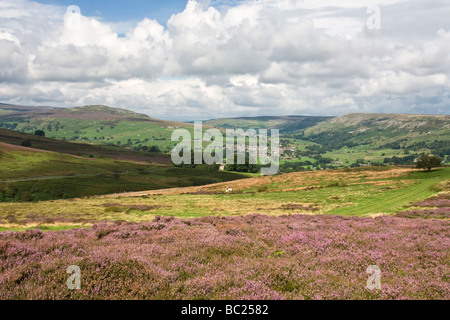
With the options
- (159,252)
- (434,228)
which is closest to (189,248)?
(159,252)

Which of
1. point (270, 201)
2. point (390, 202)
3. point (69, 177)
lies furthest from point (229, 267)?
point (69, 177)

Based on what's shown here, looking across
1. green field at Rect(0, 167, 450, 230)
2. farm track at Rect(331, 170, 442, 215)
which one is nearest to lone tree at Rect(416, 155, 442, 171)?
green field at Rect(0, 167, 450, 230)

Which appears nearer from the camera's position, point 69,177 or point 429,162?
point 429,162

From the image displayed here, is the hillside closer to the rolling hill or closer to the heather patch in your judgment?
the rolling hill

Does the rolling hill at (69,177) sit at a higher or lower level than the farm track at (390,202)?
lower

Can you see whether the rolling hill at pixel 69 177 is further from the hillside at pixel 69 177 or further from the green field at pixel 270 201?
the green field at pixel 270 201

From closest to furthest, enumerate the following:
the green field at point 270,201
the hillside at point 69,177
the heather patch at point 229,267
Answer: the heather patch at point 229,267
the green field at point 270,201
the hillside at point 69,177

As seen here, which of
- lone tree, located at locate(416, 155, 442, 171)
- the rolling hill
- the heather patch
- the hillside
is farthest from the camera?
the rolling hill

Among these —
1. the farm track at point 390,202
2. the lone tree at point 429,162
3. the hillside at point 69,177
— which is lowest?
the hillside at point 69,177

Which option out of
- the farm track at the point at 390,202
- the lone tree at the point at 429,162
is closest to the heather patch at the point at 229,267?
the farm track at the point at 390,202

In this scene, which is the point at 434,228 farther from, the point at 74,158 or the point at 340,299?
the point at 74,158

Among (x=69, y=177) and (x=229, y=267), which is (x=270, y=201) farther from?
(x=69, y=177)
